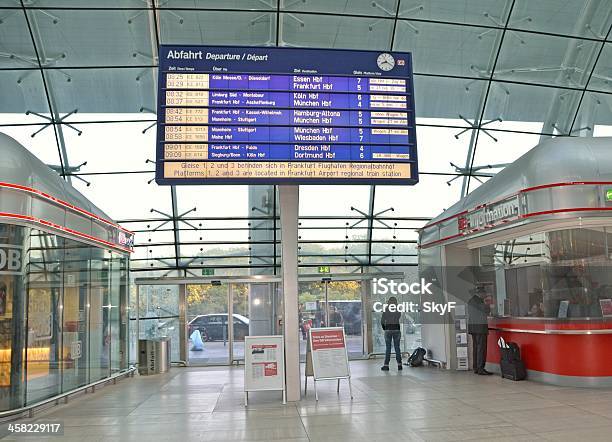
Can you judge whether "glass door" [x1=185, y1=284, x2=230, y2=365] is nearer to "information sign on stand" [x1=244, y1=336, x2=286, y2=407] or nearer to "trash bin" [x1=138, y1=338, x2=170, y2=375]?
"trash bin" [x1=138, y1=338, x2=170, y2=375]

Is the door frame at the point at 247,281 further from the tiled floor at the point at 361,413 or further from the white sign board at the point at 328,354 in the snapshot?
the white sign board at the point at 328,354

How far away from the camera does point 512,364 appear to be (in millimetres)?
10477

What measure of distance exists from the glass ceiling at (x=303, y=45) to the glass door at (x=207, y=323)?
6.57 feet

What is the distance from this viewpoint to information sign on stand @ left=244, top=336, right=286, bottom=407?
353 inches

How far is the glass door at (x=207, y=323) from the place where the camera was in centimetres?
1545

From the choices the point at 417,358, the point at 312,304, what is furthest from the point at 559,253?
the point at 312,304

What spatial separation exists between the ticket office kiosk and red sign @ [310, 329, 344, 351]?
3.55 meters

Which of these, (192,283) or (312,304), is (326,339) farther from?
(192,283)

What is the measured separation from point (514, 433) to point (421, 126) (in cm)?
1106

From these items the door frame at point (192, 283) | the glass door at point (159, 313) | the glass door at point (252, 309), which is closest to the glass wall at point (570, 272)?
the door frame at point (192, 283)

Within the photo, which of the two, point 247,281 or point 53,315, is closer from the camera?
point 53,315

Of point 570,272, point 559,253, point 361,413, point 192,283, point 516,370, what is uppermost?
point 559,253

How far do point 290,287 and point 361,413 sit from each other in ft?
7.45

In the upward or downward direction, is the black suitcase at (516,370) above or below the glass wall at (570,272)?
below
